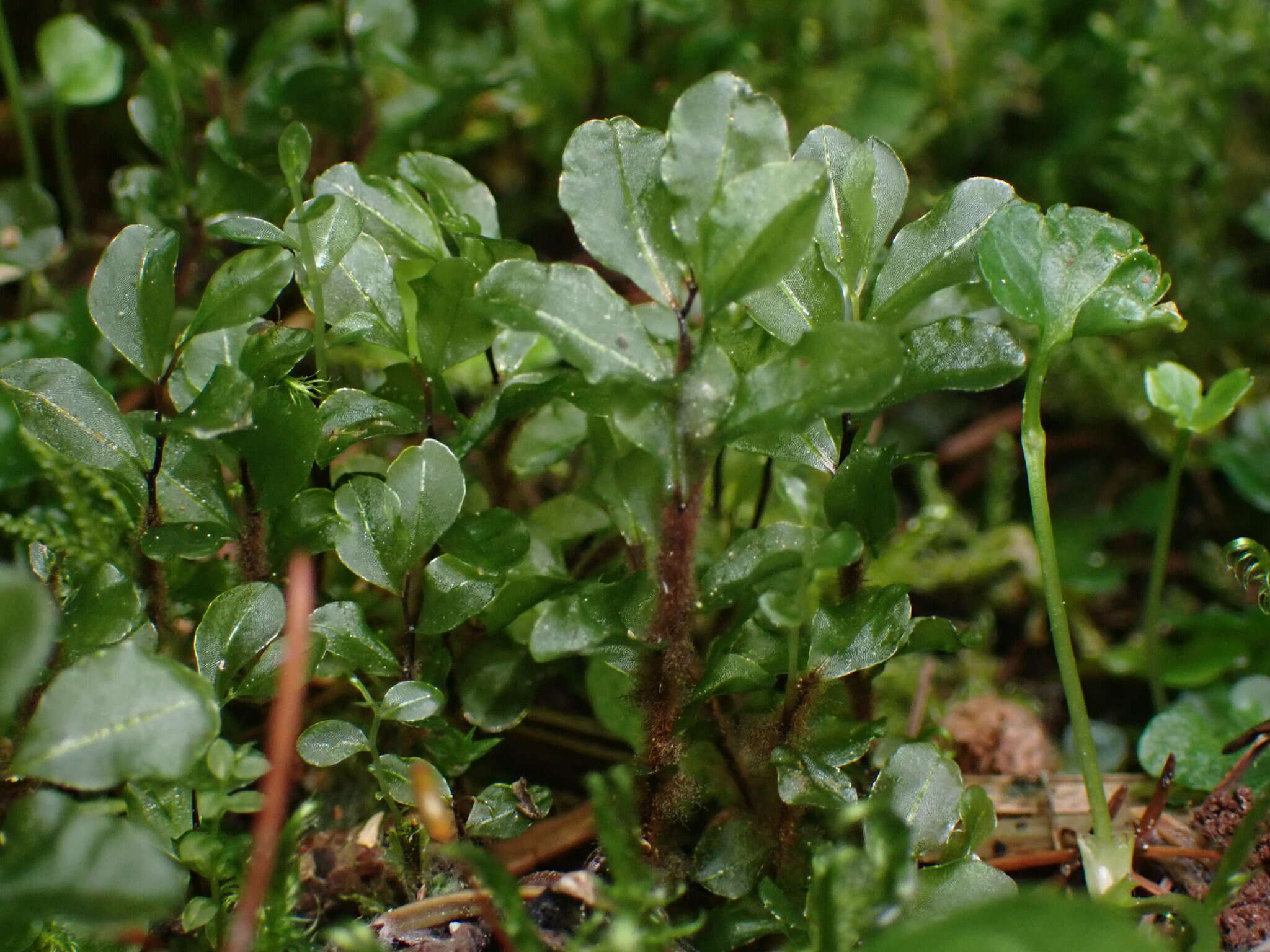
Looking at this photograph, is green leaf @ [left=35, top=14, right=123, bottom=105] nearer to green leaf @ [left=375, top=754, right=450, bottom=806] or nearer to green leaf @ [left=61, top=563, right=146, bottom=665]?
green leaf @ [left=61, top=563, right=146, bottom=665]

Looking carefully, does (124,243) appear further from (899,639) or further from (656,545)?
(899,639)

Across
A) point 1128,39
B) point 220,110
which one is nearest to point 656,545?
point 220,110

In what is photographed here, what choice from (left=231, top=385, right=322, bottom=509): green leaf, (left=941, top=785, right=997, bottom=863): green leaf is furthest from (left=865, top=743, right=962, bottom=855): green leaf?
(left=231, top=385, right=322, bottom=509): green leaf

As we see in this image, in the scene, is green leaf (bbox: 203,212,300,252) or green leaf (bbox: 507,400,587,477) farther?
Answer: green leaf (bbox: 507,400,587,477)

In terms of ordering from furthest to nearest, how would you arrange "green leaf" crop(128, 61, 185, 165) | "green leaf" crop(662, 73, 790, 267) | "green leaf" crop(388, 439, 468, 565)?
"green leaf" crop(128, 61, 185, 165) → "green leaf" crop(388, 439, 468, 565) → "green leaf" crop(662, 73, 790, 267)

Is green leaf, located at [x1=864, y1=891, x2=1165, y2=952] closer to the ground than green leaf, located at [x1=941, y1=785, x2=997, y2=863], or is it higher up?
higher up

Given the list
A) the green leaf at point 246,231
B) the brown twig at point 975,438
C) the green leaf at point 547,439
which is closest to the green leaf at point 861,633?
the green leaf at point 547,439

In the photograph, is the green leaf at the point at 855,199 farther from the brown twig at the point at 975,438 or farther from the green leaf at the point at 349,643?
the brown twig at the point at 975,438

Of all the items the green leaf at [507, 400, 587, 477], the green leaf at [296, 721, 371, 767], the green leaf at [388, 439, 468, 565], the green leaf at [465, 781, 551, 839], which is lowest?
the green leaf at [465, 781, 551, 839]
